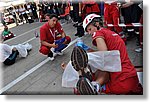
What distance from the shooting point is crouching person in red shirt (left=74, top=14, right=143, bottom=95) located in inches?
37.8

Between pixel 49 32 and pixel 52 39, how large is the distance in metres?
0.07

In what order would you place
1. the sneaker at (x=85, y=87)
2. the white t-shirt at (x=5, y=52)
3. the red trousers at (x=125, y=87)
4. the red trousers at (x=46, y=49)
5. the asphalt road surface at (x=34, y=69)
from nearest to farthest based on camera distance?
the sneaker at (x=85, y=87)
the red trousers at (x=125, y=87)
the asphalt road surface at (x=34, y=69)
the white t-shirt at (x=5, y=52)
the red trousers at (x=46, y=49)

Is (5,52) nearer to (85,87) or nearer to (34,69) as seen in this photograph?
(34,69)

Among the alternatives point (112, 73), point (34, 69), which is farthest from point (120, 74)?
point (34, 69)

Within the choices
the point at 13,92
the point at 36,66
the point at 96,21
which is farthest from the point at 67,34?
the point at 96,21

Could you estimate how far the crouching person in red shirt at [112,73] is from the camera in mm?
961

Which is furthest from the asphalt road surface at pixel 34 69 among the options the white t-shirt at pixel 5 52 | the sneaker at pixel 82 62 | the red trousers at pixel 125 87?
the sneaker at pixel 82 62

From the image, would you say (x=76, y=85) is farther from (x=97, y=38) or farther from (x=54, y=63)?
(x=54, y=63)

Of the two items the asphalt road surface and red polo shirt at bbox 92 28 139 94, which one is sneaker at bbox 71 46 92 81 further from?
the asphalt road surface

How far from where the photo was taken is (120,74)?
100 centimetres

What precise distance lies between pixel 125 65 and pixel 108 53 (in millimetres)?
115

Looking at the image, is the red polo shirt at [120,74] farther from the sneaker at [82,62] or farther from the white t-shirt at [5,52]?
the white t-shirt at [5,52]

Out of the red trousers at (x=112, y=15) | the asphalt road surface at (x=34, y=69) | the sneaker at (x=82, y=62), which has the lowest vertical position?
the asphalt road surface at (x=34, y=69)

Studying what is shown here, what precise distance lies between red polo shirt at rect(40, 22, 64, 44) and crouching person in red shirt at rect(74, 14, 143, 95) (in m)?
0.93
